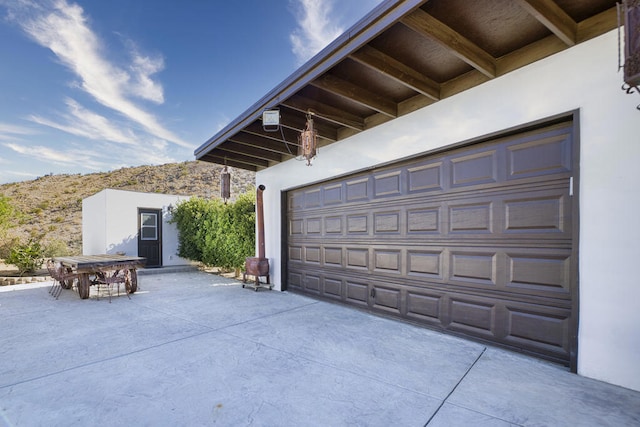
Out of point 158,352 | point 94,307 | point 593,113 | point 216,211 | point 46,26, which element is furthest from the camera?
point 216,211

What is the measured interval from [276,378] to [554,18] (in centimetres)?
370

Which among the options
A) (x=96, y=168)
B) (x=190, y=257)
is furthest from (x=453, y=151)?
(x=96, y=168)

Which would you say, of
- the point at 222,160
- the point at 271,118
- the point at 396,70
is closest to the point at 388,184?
the point at 396,70

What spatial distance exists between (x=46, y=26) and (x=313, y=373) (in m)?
10.4

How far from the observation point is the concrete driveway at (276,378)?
186cm

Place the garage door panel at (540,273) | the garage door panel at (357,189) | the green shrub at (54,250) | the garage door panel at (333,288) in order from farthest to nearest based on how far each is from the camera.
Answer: the green shrub at (54,250)
the garage door panel at (333,288)
the garage door panel at (357,189)
the garage door panel at (540,273)

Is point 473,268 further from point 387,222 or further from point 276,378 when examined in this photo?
point 276,378

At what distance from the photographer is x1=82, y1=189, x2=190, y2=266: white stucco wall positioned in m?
9.02

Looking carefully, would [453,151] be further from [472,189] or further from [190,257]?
[190,257]

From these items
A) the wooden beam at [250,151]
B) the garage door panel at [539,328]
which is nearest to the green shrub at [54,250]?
the wooden beam at [250,151]

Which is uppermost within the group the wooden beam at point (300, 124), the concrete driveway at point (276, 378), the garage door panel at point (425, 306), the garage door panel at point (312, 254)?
the wooden beam at point (300, 124)

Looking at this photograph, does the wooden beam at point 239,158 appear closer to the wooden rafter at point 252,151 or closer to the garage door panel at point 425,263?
the wooden rafter at point 252,151

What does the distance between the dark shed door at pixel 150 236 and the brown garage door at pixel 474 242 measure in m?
7.72

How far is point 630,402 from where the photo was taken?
6.66 ft
